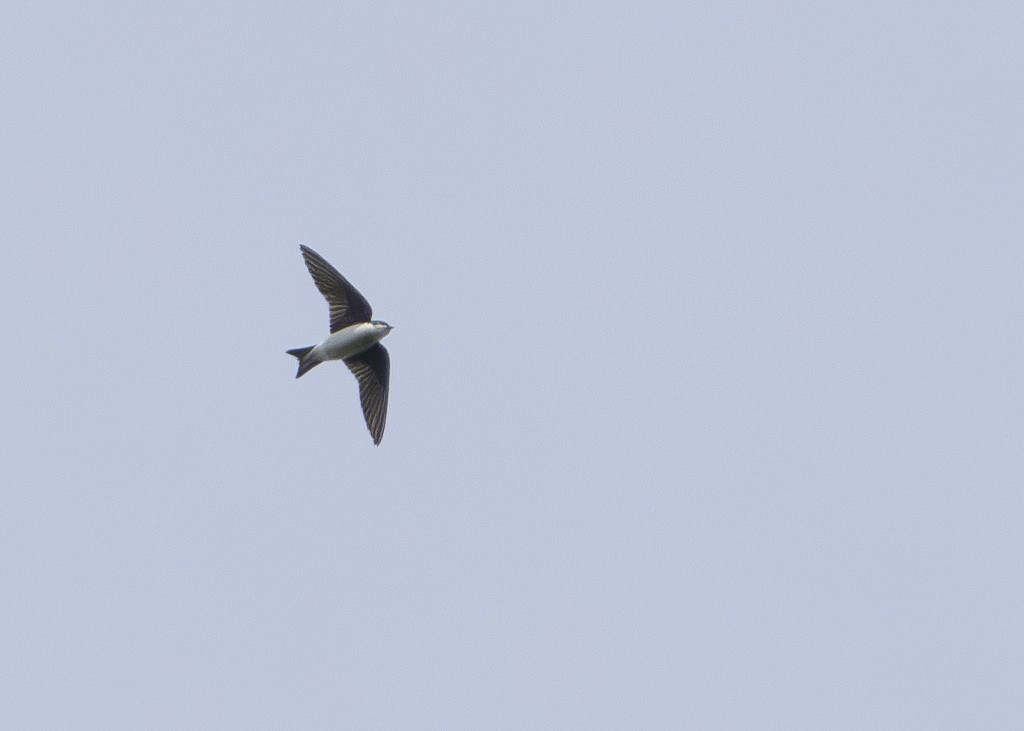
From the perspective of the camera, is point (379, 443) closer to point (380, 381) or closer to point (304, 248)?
point (380, 381)

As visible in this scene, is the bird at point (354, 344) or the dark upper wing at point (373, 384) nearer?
the bird at point (354, 344)

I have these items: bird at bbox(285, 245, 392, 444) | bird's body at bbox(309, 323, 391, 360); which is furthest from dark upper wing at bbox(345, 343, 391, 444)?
bird's body at bbox(309, 323, 391, 360)

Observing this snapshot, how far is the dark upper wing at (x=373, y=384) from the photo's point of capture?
17.7 m

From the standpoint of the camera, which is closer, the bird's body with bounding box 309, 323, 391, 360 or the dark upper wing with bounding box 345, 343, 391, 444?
the bird's body with bounding box 309, 323, 391, 360

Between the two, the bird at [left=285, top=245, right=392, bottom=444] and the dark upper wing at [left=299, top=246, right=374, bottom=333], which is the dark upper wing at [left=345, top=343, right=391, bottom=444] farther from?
the dark upper wing at [left=299, top=246, right=374, bottom=333]

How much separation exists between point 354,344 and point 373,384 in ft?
2.53

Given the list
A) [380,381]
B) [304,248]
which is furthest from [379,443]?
[304,248]

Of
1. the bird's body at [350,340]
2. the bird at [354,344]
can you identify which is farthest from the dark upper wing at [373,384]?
the bird's body at [350,340]

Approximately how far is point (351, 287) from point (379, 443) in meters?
1.73

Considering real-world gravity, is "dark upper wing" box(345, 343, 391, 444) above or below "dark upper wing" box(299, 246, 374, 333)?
below

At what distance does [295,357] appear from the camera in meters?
17.0

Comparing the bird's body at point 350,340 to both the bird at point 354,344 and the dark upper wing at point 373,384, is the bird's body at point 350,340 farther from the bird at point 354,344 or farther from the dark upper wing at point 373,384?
the dark upper wing at point 373,384

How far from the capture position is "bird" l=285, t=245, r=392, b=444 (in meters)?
17.0

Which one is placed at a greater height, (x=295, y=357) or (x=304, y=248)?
(x=304, y=248)
